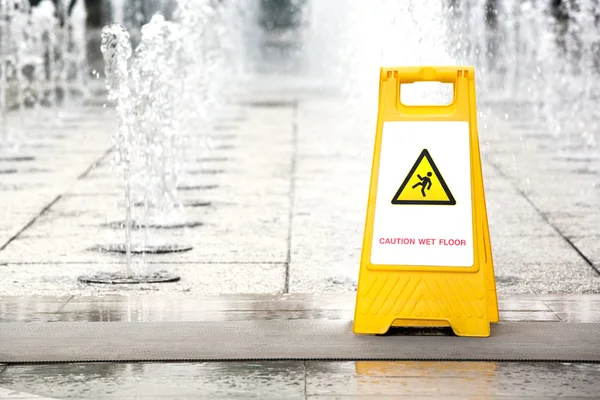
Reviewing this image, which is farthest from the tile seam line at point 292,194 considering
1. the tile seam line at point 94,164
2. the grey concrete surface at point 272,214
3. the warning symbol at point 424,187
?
the tile seam line at point 94,164

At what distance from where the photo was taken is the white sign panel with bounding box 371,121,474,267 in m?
5.80

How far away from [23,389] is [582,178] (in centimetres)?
750

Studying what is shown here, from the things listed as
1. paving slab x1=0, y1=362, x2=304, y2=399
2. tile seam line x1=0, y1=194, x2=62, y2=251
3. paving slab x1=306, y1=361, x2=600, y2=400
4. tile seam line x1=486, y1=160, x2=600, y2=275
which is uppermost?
tile seam line x1=486, y1=160, x2=600, y2=275

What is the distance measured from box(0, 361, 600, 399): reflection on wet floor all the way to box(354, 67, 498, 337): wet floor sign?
17.2 inches

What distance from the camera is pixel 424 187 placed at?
19.2 feet

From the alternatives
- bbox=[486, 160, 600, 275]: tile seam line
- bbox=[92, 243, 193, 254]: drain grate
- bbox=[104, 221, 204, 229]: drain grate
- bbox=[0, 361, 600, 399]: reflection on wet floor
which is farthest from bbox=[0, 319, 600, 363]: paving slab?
bbox=[104, 221, 204, 229]: drain grate

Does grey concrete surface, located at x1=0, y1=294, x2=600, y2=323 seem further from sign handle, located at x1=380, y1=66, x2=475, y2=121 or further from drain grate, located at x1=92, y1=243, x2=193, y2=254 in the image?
drain grate, located at x1=92, y1=243, x2=193, y2=254

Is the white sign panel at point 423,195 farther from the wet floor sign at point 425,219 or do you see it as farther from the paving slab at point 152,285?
the paving slab at point 152,285

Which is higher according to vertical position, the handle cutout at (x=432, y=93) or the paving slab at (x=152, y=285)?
the handle cutout at (x=432, y=93)

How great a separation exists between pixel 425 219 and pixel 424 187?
0.14 m

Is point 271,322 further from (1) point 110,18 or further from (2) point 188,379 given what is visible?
(1) point 110,18

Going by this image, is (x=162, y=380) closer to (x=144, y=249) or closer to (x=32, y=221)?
(x=144, y=249)

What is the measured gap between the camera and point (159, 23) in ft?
31.7

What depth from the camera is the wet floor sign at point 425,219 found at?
227 inches
